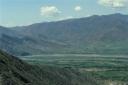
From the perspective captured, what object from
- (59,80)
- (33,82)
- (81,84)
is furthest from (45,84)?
(81,84)

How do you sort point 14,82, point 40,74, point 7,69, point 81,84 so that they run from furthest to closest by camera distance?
point 81,84, point 40,74, point 7,69, point 14,82

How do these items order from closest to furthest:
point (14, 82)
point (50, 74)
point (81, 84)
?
1. point (14, 82)
2. point (50, 74)
3. point (81, 84)

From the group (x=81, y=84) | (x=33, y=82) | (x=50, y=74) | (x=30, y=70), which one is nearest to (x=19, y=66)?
(x=30, y=70)

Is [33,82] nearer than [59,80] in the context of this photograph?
Yes

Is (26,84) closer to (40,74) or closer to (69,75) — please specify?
(40,74)

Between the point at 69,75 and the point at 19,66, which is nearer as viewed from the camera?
the point at 19,66

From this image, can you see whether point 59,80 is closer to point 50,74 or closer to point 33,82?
point 50,74

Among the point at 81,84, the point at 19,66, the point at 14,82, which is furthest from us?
the point at 81,84

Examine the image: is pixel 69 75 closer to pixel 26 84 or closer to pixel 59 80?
pixel 59 80

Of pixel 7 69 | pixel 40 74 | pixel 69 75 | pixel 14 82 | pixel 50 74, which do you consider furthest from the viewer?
pixel 69 75
